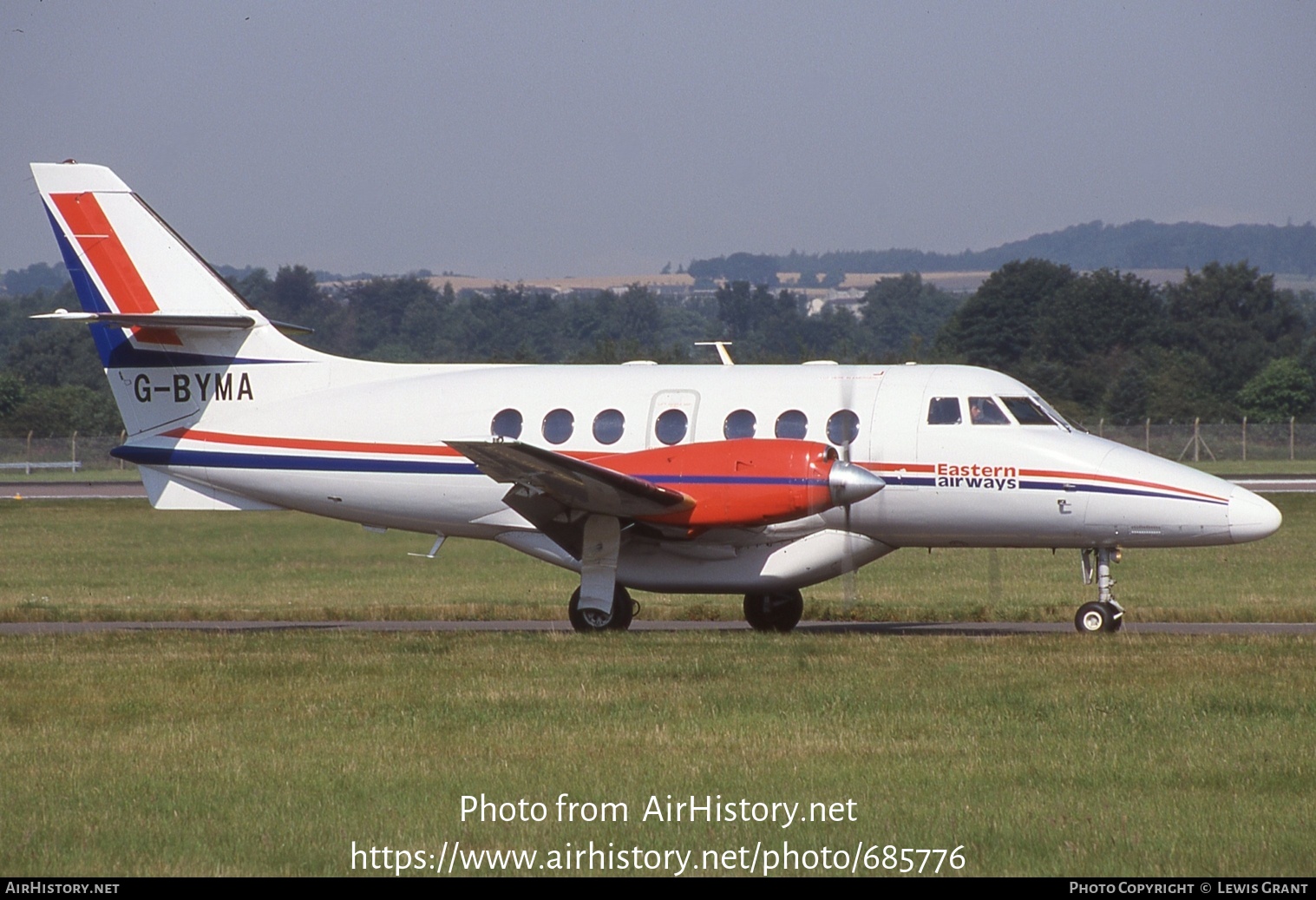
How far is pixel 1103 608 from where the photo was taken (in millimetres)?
18078

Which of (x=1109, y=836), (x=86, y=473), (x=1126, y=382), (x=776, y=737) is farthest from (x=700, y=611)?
(x=1126, y=382)

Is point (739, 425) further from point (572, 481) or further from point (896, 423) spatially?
point (572, 481)

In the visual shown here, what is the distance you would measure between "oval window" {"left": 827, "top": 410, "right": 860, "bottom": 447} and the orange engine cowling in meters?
0.60

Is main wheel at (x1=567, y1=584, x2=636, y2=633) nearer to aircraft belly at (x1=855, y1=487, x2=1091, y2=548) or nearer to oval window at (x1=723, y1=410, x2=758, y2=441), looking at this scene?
oval window at (x1=723, y1=410, x2=758, y2=441)

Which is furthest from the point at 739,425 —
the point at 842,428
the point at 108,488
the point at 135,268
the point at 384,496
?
the point at 108,488

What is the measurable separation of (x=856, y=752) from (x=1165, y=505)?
740 cm

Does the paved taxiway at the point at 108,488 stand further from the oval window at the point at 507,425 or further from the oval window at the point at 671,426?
the oval window at the point at 671,426

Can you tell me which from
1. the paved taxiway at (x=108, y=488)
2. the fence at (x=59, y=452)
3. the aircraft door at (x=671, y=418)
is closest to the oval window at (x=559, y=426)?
the aircraft door at (x=671, y=418)

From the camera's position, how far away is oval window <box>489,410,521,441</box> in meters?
19.2

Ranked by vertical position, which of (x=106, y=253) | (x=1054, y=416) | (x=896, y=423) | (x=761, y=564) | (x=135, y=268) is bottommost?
(x=761, y=564)

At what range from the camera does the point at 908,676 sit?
1472 cm

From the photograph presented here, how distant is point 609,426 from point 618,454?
38 centimetres

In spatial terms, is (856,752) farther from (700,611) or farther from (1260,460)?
(1260,460)
